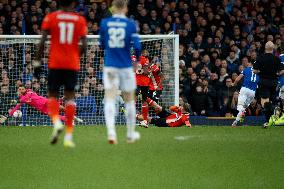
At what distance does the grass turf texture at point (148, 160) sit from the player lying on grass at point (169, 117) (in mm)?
781

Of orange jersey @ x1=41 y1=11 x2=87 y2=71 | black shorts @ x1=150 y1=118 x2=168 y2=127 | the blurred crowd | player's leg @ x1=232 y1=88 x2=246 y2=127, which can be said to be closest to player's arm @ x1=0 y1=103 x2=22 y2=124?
the blurred crowd

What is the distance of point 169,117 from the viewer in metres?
21.6

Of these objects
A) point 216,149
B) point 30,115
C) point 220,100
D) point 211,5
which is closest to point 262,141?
point 216,149

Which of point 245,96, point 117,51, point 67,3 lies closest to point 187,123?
point 245,96

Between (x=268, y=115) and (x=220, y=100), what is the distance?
2705 mm

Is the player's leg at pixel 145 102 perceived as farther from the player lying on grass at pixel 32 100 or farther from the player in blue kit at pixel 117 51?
the player in blue kit at pixel 117 51

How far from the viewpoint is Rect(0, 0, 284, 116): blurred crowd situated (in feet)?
75.5

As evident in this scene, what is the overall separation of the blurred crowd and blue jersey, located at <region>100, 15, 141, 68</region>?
10.8 metres

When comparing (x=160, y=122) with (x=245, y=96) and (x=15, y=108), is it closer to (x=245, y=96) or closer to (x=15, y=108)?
(x=245, y=96)

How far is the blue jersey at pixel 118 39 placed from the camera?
10844mm

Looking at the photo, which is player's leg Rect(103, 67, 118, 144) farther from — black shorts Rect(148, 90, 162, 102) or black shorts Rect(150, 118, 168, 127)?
black shorts Rect(150, 118, 168, 127)

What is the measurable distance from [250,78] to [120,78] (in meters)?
10.7

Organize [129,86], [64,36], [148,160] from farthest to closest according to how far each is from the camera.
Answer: [148,160], [129,86], [64,36]

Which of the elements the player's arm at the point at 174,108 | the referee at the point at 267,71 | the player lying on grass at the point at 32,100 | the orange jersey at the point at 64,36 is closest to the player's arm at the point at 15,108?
the player lying on grass at the point at 32,100
